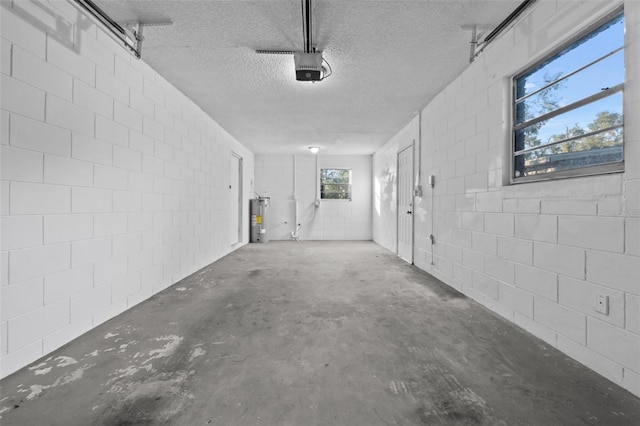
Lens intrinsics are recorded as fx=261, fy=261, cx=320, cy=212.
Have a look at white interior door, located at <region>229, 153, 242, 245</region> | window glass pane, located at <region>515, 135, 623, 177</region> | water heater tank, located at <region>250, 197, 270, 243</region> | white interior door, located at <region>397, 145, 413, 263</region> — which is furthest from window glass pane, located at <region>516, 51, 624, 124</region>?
water heater tank, located at <region>250, 197, 270, 243</region>

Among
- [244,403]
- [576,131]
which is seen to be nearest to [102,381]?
[244,403]

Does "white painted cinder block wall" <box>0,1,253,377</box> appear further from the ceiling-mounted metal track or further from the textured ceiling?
the textured ceiling

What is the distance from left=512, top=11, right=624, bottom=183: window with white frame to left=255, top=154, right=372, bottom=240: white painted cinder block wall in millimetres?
5550

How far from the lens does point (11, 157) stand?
1569 mm

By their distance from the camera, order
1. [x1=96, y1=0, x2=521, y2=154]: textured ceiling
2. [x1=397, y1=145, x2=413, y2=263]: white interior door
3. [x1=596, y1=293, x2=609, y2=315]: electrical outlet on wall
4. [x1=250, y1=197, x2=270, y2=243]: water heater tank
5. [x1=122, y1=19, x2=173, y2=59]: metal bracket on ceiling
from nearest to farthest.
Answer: [x1=596, y1=293, x2=609, y2=315]: electrical outlet on wall < [x1=96, y1=0, x2=521, y2=154]: textured ceiling < [x1=122, y1=19, x2=173, y2=59]: metal bracket on ceiling < [x1=397, y1=145, x2=413, y2=263]: white interior door < [x1=250, y1=197, x2=270, y2=243]: water heater tank

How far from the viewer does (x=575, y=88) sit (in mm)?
1810

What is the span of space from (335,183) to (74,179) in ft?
20.9

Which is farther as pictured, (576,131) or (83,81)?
(83,81)

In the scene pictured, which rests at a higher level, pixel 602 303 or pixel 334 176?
pixel 334 176

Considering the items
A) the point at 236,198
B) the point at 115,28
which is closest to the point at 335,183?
the point at 236,198

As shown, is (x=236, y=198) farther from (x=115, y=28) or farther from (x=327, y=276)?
(x=115, y=28)

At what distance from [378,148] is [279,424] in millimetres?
6601

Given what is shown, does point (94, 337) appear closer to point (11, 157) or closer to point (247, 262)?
point (11, 157)

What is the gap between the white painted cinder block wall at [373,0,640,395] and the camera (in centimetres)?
145
